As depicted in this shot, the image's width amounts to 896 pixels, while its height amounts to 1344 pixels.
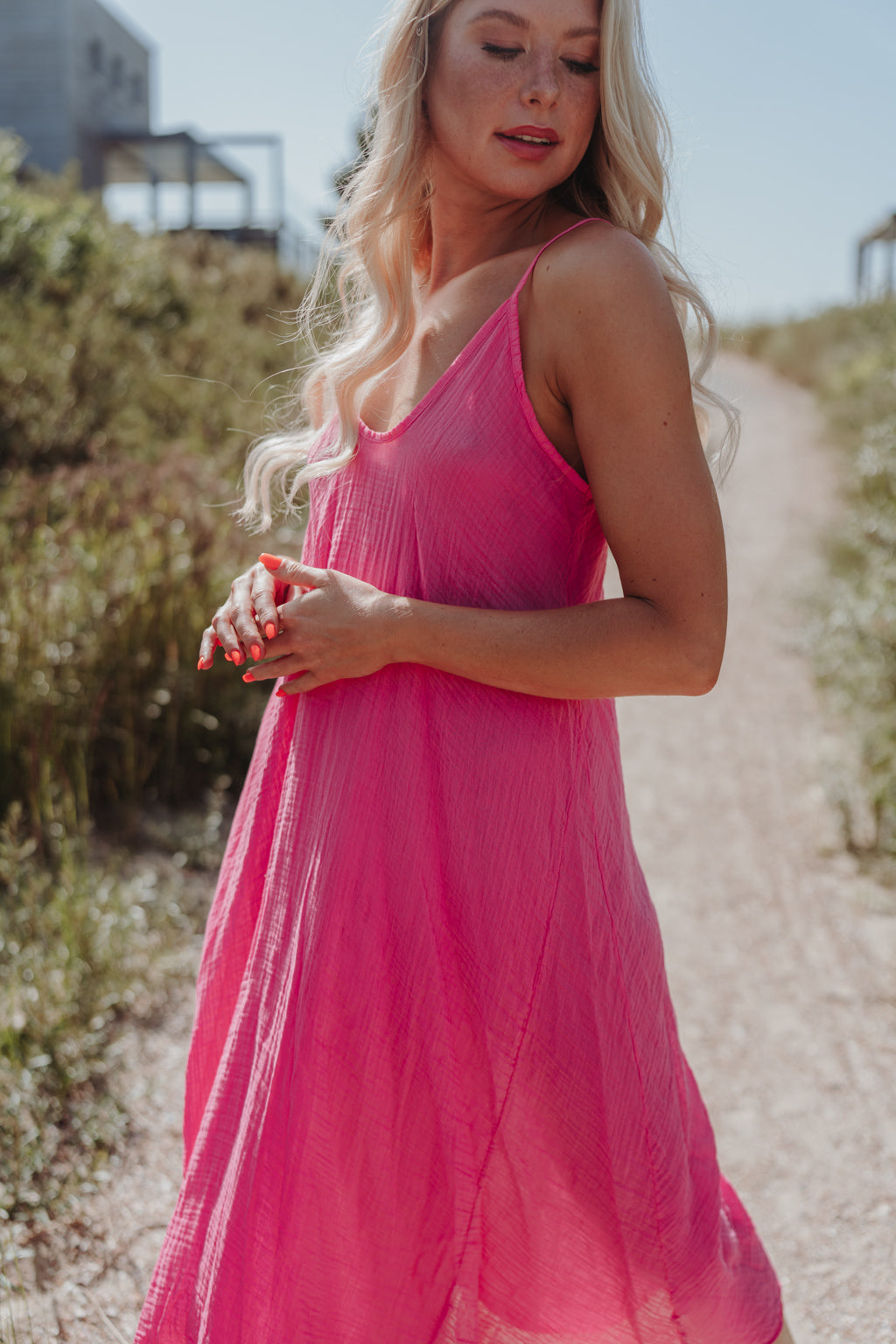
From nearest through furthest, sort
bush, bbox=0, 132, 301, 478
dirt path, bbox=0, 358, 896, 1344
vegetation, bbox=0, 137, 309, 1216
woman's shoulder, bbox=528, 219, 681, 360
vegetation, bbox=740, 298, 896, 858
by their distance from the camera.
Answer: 1. woman's shoulder, bbox=528, 219, 681, 360
2. dirt path, bbox=0, 358, 896, 1344
3. vegetation, bbox=0, 137, 309, 1216
4. vegetation, bbox=740, 298, 896, 858
5. bush, bbox=0, 132, 301, 478

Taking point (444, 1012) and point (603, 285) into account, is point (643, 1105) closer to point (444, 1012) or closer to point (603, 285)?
point (444, 1012)

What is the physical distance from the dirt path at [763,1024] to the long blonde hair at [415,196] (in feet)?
1.00

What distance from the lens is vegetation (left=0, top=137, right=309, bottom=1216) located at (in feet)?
8.49

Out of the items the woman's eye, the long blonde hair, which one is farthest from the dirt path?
the woman's eye

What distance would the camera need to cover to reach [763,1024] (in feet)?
10.7

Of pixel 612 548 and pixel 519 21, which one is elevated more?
pixel 519 21

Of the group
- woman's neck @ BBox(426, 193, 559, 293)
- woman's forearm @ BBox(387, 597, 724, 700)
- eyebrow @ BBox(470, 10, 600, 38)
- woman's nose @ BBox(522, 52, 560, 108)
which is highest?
eyebrow @ BBox(470, 10, 600, 38)

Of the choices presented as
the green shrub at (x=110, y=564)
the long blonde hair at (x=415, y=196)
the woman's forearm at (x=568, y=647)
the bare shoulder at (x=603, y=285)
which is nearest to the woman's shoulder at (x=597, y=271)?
the bare shoulder at (x=603, y=285)

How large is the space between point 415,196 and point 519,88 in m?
0.21

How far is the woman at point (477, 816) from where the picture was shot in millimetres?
1207

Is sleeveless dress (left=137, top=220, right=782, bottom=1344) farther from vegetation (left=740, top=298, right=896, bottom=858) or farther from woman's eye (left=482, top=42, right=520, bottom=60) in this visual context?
vegetation (left=740, top=298, right=896, bottom=858)

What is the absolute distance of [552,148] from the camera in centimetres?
129

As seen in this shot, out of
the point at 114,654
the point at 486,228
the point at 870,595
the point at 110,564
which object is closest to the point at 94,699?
the point at 114,654

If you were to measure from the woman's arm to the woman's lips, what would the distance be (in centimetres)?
17
